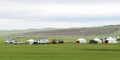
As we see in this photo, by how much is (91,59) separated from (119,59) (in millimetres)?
3505

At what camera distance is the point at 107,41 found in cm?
10962

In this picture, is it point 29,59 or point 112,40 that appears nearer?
point 29,59

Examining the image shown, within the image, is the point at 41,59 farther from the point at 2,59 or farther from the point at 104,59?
the point at 104,59

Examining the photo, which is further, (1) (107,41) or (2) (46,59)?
(1) (107,41)

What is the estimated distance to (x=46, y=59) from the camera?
47688 mm

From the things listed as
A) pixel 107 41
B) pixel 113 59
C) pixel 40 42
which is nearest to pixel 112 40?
pixel 107 41

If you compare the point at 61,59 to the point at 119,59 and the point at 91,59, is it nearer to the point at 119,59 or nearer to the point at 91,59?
the point at 91,59

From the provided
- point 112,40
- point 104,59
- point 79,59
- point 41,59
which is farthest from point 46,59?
point 112,40

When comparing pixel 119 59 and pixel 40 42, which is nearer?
pixel 119 59

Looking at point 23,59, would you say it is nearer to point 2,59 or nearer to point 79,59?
point 2,59

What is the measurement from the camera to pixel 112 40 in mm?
108500

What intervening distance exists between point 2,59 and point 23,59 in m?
2.64

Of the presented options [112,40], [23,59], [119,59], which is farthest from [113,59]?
[112,40]

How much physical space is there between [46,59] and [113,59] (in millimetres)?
8466
